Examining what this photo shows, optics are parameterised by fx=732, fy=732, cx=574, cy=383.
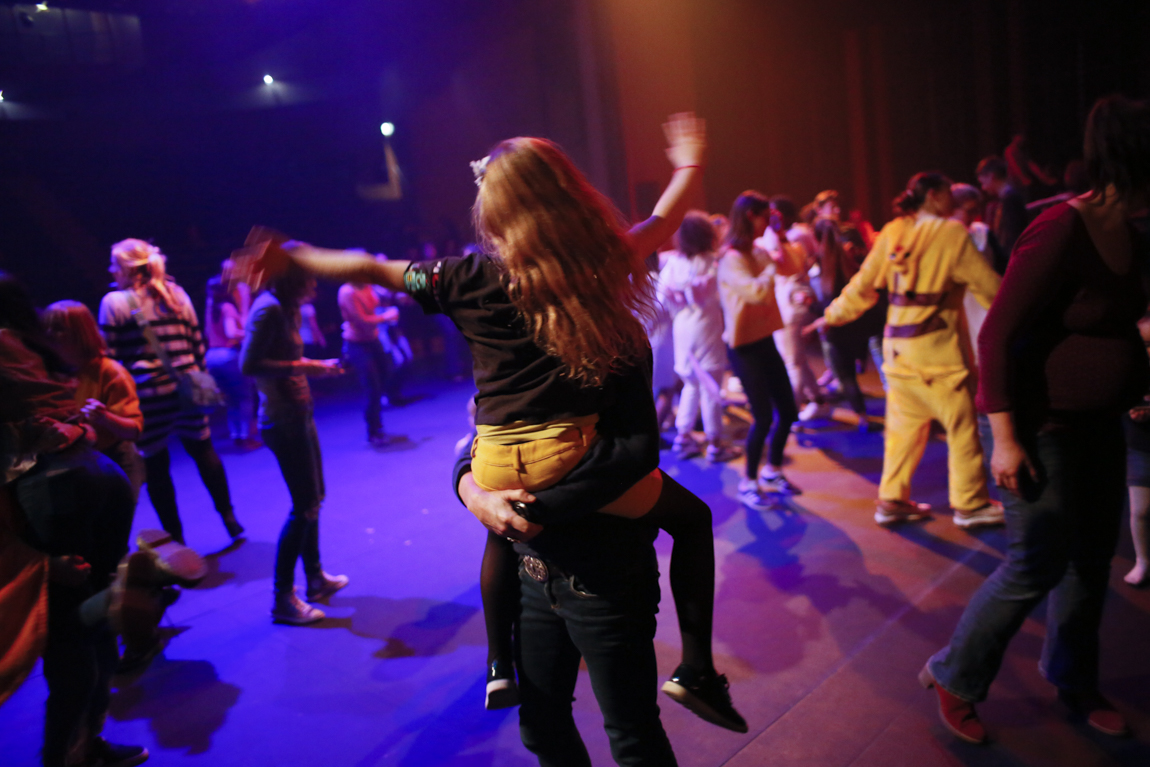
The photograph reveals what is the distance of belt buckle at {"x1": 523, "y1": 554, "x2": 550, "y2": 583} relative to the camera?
1.49 meters

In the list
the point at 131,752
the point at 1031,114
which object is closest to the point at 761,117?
the point at 1031,114

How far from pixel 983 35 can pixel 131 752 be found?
12.9m

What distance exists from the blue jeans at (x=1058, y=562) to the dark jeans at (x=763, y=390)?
230 cm

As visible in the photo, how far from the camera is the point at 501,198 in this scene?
1.43 metres

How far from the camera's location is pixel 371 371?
24.5 feet

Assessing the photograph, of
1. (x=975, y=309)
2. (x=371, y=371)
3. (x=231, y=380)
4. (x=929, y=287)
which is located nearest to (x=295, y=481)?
(x=929, y=287)

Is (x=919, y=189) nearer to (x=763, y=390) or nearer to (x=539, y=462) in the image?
(x=763, y=390)

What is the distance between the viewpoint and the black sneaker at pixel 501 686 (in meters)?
1.67

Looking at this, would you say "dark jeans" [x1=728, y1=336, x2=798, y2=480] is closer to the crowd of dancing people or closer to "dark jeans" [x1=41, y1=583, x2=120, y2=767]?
the crowd of dancing people

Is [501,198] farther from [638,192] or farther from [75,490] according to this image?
[638,192]

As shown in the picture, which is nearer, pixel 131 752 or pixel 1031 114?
pixel 131 752

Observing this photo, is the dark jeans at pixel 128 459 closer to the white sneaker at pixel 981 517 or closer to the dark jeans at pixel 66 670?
the dark jeans at pixel 66 670

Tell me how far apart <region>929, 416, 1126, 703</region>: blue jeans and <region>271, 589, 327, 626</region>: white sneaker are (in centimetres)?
280

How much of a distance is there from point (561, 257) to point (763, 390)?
3375 mm
